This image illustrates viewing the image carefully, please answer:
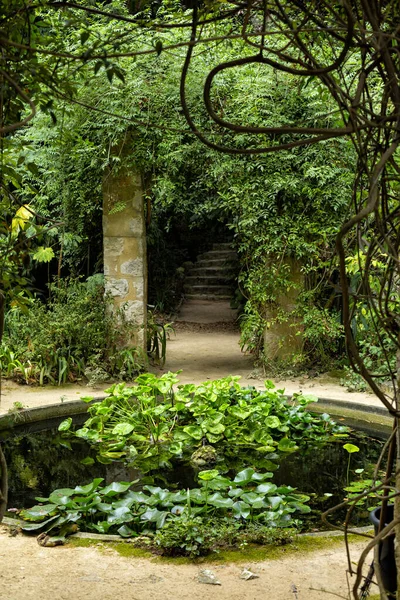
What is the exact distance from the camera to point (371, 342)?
24.1ft

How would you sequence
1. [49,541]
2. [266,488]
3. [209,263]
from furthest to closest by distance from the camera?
1. [209,263]
2. [266,488]
3. [49,541]

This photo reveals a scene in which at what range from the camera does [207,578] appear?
3434 mm

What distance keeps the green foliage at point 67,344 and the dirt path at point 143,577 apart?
401cm

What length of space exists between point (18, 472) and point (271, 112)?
4484mm

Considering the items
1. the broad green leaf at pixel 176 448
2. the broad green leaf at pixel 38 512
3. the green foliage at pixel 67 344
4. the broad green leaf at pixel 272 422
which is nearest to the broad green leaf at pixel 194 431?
the broad green leaf at pixel 176 448

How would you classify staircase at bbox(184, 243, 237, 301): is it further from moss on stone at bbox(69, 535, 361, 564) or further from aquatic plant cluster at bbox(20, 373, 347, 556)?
moss on stone at bbox(69, 535, 361, 564)

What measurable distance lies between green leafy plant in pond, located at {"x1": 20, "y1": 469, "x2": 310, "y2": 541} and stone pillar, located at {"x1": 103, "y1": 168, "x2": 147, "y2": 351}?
4.13m

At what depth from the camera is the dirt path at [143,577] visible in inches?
128

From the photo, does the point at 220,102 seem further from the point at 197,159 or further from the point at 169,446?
the point at 169,446

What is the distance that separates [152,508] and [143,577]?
0.72 metres

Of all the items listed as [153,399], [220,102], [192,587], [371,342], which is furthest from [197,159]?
[192,587]

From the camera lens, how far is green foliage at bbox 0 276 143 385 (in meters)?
7.73

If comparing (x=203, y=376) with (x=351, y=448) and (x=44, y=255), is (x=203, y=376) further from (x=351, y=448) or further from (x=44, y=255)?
(x=351, y=448)

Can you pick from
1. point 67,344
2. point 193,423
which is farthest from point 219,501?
point 67,344
